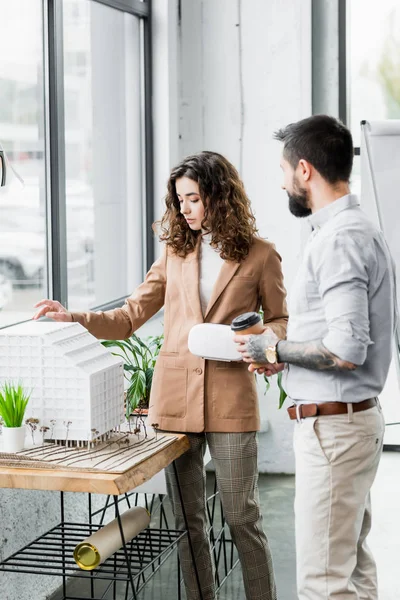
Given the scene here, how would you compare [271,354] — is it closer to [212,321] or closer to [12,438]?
[212,321]

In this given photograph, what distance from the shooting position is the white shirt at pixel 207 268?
9.00 ft

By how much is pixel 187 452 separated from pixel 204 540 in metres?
0.29

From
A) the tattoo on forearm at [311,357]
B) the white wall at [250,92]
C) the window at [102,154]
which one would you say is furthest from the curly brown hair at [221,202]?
the white wall at [250,92]

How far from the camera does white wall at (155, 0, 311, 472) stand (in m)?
4.71

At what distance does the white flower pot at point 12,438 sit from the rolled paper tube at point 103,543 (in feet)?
1.01

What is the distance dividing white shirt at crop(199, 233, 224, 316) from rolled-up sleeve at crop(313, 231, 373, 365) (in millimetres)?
709

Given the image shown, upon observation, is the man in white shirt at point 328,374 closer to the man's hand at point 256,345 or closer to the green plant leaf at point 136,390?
the man's hand at point 256,345

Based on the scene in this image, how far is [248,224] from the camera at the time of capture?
9.07 ft

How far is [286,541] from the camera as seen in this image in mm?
3857

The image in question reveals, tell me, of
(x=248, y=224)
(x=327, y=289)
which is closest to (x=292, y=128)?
(x=327, y=289)

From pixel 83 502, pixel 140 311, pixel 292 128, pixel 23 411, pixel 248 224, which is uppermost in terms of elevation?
pixel 292 128

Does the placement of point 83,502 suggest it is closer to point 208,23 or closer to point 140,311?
point 140,311

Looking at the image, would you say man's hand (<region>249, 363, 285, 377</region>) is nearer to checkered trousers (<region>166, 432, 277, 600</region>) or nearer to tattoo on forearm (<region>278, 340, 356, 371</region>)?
tattoo on forearm (<region>278, 340, 356, 371</region>)

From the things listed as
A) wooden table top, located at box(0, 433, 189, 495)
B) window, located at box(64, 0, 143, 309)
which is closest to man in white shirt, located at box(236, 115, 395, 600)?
wooden table top, located at box(0, 433, 189, 495)
